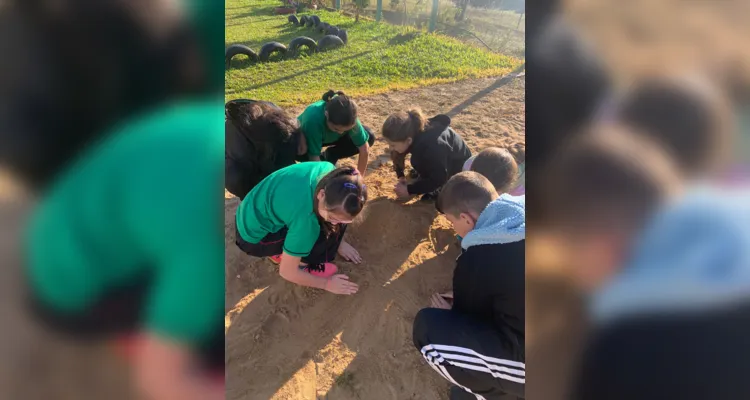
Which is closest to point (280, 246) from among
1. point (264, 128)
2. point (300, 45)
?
point (264, 128)

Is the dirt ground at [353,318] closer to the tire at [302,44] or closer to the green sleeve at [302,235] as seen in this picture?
the green sleeve at [302,235]

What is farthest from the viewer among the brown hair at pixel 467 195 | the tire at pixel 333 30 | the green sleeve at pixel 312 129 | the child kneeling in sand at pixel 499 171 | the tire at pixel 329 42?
the tire at pixel 333 30

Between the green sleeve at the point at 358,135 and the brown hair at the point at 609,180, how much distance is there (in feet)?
9.08

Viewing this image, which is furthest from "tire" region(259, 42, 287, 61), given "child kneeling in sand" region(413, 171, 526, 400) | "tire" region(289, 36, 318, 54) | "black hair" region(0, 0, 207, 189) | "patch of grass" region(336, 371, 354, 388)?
"black hair" region(0, 0, 207, 189)

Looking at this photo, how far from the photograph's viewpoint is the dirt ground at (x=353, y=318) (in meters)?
2.07

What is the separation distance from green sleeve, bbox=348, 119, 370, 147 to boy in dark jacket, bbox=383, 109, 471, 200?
0.96ft

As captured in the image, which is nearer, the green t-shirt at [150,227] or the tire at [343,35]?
the green t-shirt at [150,227]

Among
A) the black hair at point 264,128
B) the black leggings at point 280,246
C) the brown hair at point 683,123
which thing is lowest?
the black leggings at point 280,246

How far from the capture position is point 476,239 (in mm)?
1621

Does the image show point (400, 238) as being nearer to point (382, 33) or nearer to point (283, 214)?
point (283, 214)

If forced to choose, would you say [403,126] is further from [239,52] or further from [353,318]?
[239,52]

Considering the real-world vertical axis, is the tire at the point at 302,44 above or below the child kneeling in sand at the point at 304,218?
below

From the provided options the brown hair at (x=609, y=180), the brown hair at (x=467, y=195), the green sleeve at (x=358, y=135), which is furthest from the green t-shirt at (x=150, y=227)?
the green sleeve at (x=358, y=135)

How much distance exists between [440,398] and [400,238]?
1.13m
